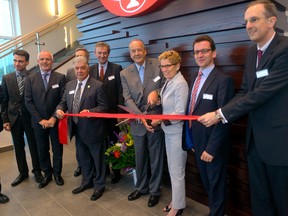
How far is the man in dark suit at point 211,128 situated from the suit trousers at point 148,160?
0.59 metres

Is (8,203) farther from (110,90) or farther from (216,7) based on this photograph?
(216,7)

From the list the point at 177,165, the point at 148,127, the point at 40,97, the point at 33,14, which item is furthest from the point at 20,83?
the point at 33,14

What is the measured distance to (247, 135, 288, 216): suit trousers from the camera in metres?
1.69

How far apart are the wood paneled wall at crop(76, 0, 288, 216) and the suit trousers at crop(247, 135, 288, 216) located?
39cm

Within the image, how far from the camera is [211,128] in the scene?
6.61ft

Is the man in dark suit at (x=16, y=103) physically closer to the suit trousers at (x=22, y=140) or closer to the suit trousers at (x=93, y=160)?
the suit trousers at (x=22, y=140)

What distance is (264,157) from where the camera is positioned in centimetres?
171

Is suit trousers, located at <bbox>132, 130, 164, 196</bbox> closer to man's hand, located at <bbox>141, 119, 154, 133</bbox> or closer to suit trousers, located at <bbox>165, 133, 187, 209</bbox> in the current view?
man's hand, located at <bbox>141, 119, 154, 133</bbox>

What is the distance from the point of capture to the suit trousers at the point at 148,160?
2.67 meters

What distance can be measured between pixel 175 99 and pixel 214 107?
410 mm

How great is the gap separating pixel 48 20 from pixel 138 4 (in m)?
5.17

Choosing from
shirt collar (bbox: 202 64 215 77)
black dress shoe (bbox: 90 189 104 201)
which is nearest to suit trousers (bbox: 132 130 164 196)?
black dress shoe (bbox: 90 189 104 201)

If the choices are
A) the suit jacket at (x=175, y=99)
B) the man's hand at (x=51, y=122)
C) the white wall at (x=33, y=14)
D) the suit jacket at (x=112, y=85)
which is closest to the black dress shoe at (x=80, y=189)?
the man's hand at (x=51, y=122)

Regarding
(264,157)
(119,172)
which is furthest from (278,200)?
(119,172)
